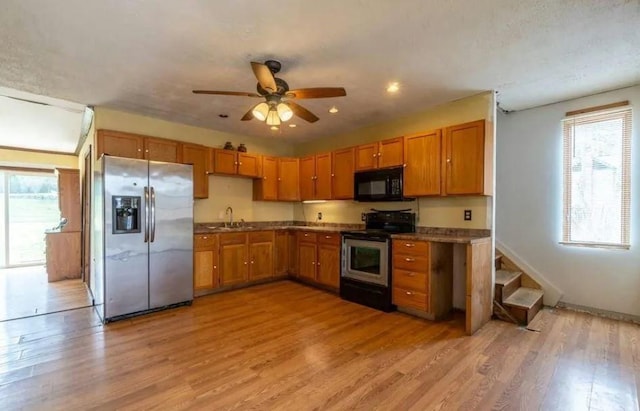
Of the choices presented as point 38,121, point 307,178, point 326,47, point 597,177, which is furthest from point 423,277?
point 38,121

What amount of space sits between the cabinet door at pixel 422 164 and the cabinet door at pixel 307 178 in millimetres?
1794

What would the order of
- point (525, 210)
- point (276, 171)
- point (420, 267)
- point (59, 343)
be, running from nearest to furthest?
1. point (59, 343)
2. point (420, 267)
3. point (525, 210)
4. point (276, 171)

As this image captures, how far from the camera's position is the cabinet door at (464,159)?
3.34m

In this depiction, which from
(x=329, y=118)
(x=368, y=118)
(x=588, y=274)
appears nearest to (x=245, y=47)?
(x=329, y=118)

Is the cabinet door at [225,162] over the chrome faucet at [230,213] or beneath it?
over

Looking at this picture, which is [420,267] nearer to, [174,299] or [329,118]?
[329,118]

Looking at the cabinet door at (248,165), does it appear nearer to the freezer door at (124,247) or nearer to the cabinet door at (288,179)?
the cabinet door at (288,179)

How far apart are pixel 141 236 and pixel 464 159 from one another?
3.91m

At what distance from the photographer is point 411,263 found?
3510 millimetres

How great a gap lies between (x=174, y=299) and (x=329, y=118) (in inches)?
128

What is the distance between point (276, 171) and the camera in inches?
215

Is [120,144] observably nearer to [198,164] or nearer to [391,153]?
[198,164]

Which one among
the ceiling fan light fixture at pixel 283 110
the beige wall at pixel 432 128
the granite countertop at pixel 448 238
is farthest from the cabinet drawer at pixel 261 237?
the ceiling fan light fixture at pixel 283 110

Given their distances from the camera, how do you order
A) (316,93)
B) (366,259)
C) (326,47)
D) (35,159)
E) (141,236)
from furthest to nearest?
(35,159)
(366,259)
(141,236)
(316,93)
(326,47)
